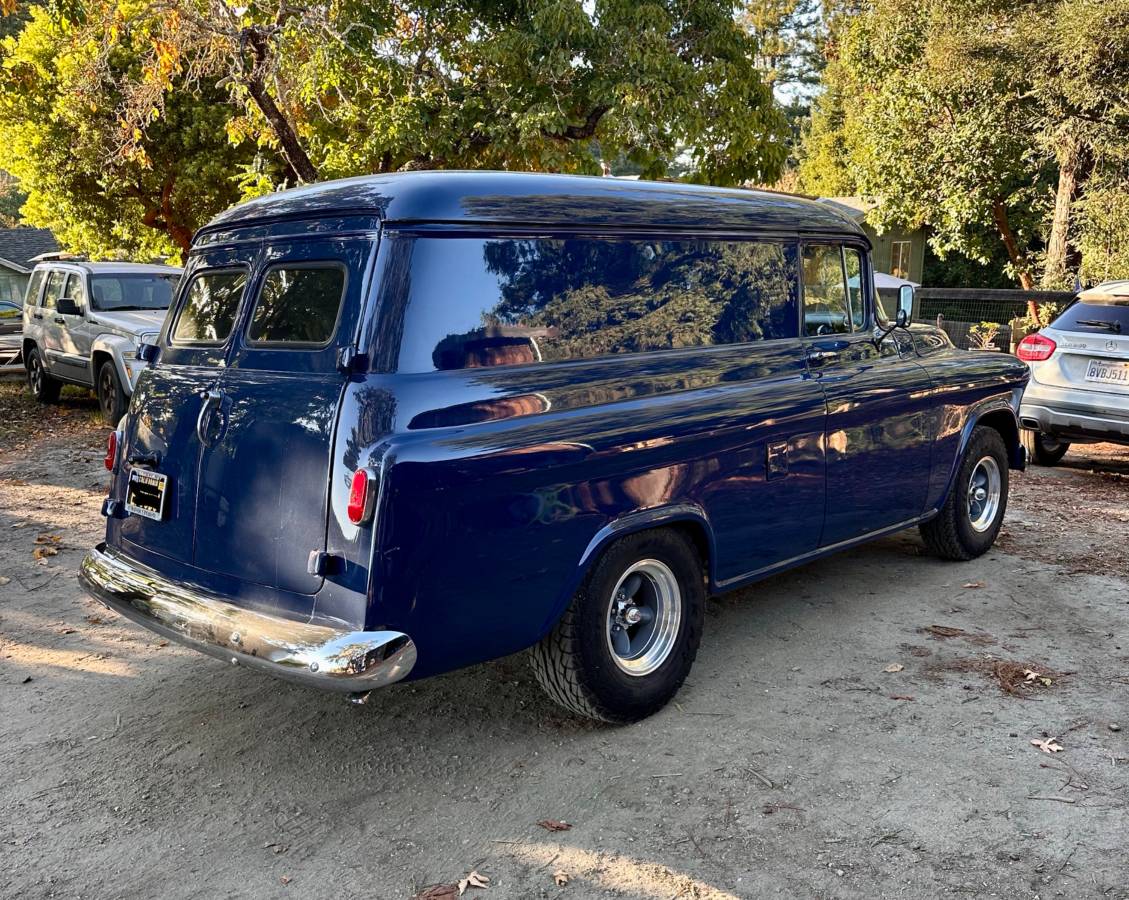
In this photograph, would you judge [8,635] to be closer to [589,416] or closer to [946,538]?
[589,416]

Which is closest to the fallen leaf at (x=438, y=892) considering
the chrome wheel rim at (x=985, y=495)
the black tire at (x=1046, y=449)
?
the chrome wheel rim at (x=985, y=495)

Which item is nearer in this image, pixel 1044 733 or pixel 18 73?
pixel 1044 733

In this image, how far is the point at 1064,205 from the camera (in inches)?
814

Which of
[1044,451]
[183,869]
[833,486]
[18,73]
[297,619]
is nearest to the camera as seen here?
[183,869]

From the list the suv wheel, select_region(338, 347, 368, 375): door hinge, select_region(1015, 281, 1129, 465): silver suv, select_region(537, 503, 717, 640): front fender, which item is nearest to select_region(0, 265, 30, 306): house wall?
the suv wheel

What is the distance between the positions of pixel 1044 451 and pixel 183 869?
914cm

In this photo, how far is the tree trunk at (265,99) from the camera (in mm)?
13656

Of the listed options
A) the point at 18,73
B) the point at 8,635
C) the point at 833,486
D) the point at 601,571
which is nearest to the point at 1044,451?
the point at 833,486

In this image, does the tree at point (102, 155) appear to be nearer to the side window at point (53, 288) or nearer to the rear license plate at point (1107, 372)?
the side window at point (53, 288)

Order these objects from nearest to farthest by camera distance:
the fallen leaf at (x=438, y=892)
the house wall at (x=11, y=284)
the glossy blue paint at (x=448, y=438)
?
the fallen leaf at (x=438, y=892)
the glossy blue paint at (x=448, y=438)
the house wall at (x=11, y=284)

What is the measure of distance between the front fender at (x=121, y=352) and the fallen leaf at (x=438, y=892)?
30.4ft

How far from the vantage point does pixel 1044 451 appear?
33.4 ft

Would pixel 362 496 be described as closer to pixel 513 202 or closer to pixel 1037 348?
pixel 513 202

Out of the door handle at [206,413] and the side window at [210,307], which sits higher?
the side window at [210,307]
